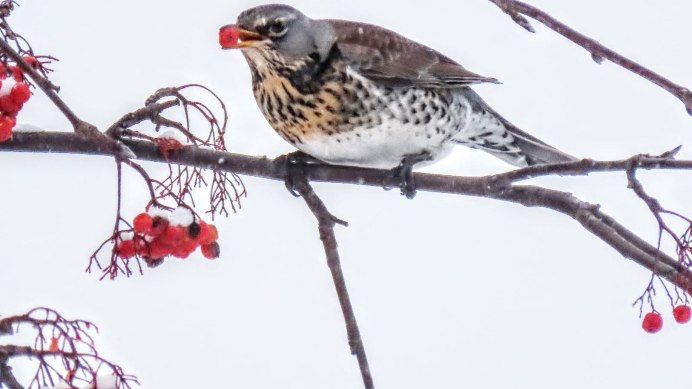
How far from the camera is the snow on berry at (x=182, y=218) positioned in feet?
7.26

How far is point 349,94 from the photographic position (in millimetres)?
3113

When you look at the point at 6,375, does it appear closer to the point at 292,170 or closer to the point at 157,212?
the point at 157,212

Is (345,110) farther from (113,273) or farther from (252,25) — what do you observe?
(113,273)

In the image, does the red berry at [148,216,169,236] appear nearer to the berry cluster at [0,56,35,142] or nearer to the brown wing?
the berry cluster at [0,56,35,142]

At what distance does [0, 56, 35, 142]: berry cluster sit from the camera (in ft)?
6.77

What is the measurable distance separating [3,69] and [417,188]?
1094mm

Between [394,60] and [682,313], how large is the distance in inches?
56.2

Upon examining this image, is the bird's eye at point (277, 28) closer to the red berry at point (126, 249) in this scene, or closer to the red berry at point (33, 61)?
the red berry at point (33, 61)

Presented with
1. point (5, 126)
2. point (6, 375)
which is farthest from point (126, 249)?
point (6, 375)

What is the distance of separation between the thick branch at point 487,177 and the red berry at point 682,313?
180mm

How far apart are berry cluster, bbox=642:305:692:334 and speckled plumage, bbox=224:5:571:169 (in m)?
1.14

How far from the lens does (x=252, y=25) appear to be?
109 inches

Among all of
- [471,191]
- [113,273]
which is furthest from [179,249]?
[471,191]

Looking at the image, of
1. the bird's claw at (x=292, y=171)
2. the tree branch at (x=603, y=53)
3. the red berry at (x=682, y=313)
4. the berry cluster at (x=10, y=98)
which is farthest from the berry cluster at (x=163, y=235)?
the red berry at (x=682, y=313)
